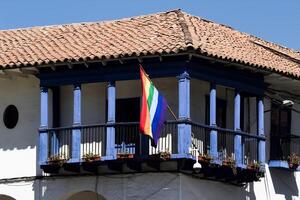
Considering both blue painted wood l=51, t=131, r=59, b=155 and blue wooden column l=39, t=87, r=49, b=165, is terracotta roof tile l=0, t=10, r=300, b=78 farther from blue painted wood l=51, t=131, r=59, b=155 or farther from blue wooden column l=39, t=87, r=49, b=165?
blue painted wood l=51, t=131, r=59, b=155

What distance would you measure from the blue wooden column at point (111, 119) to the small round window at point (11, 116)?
3.79 meters

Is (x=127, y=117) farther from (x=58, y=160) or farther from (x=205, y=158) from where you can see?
(x=205, y=158)

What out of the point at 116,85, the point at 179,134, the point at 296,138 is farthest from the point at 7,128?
the point at 296,138

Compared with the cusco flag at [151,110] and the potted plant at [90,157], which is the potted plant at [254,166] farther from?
the potted plant at [90,157]

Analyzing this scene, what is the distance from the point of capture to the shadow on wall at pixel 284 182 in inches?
1500

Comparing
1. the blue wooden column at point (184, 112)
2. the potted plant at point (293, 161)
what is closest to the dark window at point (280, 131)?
the potted plant at point (293, 161)

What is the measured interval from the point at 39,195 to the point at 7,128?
95.9 inches

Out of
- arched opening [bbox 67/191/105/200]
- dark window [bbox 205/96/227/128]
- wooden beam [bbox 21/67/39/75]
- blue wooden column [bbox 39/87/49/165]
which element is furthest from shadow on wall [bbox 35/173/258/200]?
wooden beam [bbox 21/67/39/75]

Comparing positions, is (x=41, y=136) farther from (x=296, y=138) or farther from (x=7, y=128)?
(x=296, y=138)

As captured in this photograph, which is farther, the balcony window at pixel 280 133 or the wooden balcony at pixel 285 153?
the balcony window at pixel 280 133

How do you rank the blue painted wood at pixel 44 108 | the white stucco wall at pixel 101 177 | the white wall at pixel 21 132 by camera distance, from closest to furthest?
1. the white stucco wall at pixel 101 177
2. the blue painted wood at pixel 44 108
3. the white wall at pixel 21 132

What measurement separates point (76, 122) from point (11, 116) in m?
3.07

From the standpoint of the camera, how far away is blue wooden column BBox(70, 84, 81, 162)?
115 feet

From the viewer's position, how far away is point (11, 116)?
3775 centimetres
